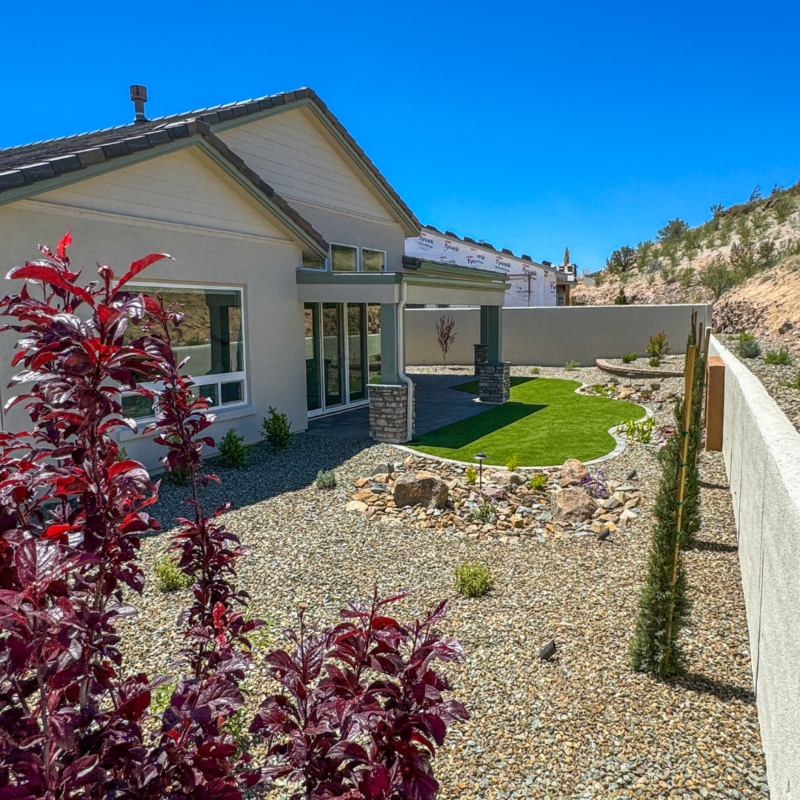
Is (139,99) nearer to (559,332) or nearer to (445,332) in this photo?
(445,332)

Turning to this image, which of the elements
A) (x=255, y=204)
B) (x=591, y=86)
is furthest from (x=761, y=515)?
(x=591, y=86)

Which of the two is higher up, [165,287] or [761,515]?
[165,287]

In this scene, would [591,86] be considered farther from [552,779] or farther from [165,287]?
[552,779]

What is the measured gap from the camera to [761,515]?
4199 millimetres

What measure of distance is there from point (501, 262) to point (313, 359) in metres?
27.5

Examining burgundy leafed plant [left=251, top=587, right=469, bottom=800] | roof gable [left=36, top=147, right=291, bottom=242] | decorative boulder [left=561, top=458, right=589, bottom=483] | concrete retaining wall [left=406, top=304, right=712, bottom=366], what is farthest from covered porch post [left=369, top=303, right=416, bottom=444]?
concrete retaining wall [left=406, top=304, right=712, bottom=366]

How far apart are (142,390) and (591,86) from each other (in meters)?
27.1

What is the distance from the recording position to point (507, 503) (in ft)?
26.2

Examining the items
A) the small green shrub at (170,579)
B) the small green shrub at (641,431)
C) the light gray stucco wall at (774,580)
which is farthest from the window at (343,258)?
the light gray stucco wall at (774,580)

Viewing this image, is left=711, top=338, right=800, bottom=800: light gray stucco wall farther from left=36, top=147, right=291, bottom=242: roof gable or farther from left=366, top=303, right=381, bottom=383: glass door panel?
left=366, top=303, right=381, bottom=383: glass door panel

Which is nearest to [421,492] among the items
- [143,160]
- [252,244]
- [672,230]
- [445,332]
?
[252,244]

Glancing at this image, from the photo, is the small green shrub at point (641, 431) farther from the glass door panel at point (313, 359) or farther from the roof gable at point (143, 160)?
the roof gable at point (143, 160)

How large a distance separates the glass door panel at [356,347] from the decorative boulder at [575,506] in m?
8.17

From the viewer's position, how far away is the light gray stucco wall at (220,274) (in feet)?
25.2
